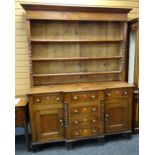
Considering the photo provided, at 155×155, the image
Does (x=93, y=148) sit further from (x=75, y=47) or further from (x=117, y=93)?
(x=75, y=47)

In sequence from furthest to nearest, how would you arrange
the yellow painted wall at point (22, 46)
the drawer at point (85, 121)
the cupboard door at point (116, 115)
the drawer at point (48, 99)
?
the yellow painted wall at point (22, 46) < the cupboard door at point (116, 115) < the drawer at point (85, 121) < the drawer at point (48, 99)

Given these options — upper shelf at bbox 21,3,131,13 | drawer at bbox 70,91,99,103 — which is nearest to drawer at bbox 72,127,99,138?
drawer at bbox 70,91,99,103

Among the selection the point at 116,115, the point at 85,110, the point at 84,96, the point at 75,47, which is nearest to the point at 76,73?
the point at 75,47

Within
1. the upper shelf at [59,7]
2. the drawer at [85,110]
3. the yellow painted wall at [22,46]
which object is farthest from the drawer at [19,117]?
the upper shelf at [59,7]

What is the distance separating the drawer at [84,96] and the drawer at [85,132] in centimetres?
45

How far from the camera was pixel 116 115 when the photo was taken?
264 centimetres

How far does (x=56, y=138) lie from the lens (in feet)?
8.12

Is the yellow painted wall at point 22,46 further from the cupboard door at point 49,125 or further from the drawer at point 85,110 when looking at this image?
the drawer at point 85,110

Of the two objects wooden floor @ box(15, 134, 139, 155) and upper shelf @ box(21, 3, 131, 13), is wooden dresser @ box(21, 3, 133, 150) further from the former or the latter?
wooden floor @ box(15, 134, 139, 155)

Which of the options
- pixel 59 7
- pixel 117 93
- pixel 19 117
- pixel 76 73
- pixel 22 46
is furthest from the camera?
pixel 76 73

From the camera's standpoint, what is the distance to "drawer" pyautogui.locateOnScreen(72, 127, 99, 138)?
8.13 feet

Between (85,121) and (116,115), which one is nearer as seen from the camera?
(85,121)

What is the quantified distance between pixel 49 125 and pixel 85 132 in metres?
0.55

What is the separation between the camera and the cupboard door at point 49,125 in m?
2.39
